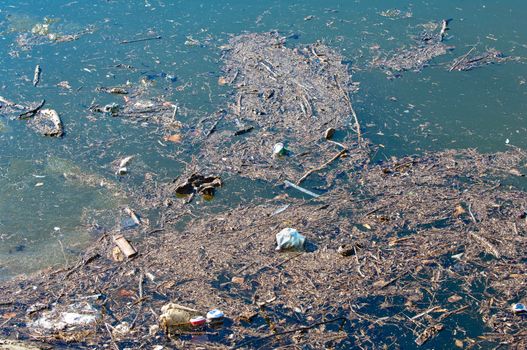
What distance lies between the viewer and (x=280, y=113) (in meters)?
6.02

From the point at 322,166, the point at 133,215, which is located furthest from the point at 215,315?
the point at 322,166

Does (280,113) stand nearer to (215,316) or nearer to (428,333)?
(215,316)

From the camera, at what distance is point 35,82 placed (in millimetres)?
6574

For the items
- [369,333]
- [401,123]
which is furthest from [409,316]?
[401,123]

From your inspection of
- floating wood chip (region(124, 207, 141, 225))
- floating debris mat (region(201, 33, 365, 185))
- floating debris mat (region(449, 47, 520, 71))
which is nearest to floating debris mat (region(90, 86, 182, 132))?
floating debris mat (region(201, 33, 365, 185))

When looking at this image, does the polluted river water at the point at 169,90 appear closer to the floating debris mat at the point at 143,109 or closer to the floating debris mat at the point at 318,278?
the floating debris mat at the point at 143,109

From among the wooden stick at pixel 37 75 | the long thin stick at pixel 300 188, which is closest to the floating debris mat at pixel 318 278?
the long thin stick at pixel 300 188

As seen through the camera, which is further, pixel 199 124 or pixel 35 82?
Result: pixel 35 82

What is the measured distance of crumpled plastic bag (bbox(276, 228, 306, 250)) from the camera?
4488 mm

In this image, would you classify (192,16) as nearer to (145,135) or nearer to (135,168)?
(145,135)

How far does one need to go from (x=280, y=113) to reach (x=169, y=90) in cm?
130

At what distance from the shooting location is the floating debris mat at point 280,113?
544 cm

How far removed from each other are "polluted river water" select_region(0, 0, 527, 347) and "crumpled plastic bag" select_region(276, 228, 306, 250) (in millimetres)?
648

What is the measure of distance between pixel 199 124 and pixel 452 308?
303 centimetres
